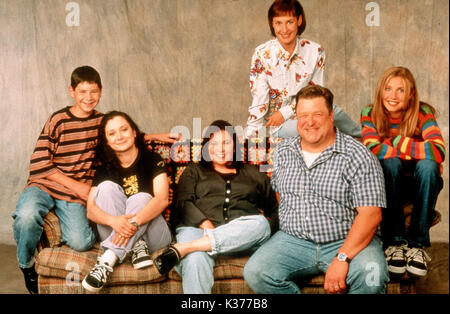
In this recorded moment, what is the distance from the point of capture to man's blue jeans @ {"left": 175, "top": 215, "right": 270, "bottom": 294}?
240 cm

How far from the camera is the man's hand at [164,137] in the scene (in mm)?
2924

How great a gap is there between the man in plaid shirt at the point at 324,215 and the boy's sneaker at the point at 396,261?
0.15 meters

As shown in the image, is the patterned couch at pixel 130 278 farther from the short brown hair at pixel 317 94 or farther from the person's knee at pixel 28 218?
the short brown hair at pixel 317 94

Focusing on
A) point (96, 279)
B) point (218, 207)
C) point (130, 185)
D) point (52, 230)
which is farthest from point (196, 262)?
point (52, 230)

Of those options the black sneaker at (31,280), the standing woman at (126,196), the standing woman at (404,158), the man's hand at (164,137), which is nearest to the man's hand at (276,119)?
the standing woman at (404,158)

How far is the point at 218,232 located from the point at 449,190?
1789 millimetres

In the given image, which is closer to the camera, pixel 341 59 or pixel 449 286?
pixel 449 286

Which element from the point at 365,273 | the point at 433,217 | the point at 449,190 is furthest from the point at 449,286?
the point at 365,273

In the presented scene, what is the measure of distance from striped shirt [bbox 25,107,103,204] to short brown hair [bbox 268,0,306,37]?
1.32 meters

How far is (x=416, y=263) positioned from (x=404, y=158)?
58 centimetres

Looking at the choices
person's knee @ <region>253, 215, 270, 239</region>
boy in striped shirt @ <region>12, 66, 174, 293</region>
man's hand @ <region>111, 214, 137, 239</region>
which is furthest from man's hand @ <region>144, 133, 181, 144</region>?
person's knee @ <region>253, 215, 270, 239</region>

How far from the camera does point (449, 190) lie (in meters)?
3.31

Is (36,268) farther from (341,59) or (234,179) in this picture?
(341,59)

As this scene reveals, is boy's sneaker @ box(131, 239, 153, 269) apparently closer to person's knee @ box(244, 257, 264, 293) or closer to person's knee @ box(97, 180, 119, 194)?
person's knee @ box(97, 180, 119, 194)
